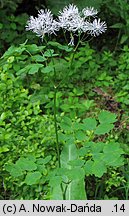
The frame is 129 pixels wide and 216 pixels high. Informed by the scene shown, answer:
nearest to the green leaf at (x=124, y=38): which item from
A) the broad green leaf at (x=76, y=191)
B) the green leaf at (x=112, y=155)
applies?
the broad green leaf at (x=76, y=191)

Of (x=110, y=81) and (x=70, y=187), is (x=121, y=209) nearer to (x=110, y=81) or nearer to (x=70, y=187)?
(x=70, y=187)

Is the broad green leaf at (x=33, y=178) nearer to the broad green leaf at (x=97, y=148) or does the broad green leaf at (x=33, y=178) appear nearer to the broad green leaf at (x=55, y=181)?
the broad green leaf at (x=55, y=181)

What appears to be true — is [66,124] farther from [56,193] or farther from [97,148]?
[56,193]

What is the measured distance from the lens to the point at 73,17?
264 centimetres

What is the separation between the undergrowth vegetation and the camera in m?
2.66

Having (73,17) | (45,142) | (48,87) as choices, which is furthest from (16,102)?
(73,17)

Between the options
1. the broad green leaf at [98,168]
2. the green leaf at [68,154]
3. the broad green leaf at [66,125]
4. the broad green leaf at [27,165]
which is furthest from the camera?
the green leaf at [68,154]

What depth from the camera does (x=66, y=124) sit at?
2.81m

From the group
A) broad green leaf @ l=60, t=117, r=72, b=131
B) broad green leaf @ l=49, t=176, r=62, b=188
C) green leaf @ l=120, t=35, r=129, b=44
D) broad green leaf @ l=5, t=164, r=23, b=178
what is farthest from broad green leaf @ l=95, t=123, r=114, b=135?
green leaf @ l=120, t=35, r=129, b=44

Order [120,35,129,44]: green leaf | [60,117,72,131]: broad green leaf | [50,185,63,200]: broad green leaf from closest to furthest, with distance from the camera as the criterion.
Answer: [60,117,72,131]: broad green leaf < [50,185,63,200]: broad green leaf < [120,35,129,44]: green leaf

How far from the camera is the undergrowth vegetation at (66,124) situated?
2.66 metres

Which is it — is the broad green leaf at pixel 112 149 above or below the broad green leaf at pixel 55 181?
above

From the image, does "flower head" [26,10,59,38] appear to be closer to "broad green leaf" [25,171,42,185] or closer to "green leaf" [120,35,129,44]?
"broad green leaf" [25,171,42,185]

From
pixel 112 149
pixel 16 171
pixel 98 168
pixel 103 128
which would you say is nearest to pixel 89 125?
pixel 103 128
